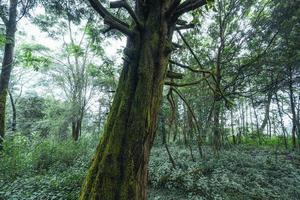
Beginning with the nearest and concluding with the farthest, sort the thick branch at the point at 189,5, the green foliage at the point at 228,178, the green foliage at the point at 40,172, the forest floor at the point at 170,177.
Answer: the thick branch at the point at 189,5
the green foliage at the point at 40,172
the forest floor at the point at 170,177
the green foliage at the point at 228,178

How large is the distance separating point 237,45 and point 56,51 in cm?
Result: 1043

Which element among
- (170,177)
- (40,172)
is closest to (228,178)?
(170,177)

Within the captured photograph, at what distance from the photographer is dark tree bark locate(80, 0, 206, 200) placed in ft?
4.32

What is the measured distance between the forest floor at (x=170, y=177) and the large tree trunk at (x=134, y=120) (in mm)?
2489

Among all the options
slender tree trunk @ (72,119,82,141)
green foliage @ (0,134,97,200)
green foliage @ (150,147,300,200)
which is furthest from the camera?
slender tree trunk @ (72,119,82,141)

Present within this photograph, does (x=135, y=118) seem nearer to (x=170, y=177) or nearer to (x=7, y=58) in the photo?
(x=170, y=177)

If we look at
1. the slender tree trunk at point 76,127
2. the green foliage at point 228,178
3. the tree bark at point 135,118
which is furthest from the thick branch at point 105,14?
the slender tree trunk at point 76,127

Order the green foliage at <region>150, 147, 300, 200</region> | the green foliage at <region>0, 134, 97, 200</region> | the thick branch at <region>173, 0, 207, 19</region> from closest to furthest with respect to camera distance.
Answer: the thick branch at <region>173, 0, 207, 19</region> → the green foliage at <region>0, 134, 97, 200</region> → the green foliage at <region>150, 147, 300, 200</region>

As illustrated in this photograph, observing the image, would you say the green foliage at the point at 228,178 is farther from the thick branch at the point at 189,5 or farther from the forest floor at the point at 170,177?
the thick branch at the point at 189,5

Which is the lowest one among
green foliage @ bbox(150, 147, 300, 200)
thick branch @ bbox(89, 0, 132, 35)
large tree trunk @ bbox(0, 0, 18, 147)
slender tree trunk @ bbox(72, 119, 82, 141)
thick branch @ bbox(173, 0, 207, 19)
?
green foliage @ bbox(150, 147, 300, 200)

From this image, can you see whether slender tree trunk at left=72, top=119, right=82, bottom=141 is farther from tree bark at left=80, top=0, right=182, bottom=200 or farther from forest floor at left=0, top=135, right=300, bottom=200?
tree bark at left=80, top=0, right=182, bottom=200

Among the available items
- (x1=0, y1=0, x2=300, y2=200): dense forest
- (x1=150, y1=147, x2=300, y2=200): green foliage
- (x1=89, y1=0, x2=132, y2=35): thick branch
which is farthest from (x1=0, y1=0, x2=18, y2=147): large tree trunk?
(x1=89, y1=0, x2=132, y2=35): thick branch

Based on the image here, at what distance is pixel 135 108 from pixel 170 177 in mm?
3955

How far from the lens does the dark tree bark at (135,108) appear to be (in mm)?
1315
